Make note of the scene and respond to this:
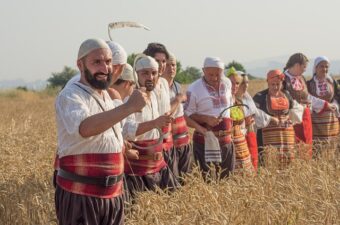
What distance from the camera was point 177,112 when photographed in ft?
17.9

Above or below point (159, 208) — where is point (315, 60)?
above

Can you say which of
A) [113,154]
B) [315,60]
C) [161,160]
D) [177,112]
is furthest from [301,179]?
[315,60]

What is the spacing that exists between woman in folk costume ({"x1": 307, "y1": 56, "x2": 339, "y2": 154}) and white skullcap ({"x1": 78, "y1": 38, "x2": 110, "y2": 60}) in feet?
16.3

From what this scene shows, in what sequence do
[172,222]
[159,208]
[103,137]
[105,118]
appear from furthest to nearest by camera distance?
[159,208], [172,222], [103,137], [105,118]

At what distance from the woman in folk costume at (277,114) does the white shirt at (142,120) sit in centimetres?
230

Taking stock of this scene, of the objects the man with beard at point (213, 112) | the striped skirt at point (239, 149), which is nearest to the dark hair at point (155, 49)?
the man with beard at point (213, 112)

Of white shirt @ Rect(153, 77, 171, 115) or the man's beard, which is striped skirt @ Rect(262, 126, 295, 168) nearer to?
white shirt @ Rect(153, 77, 171, 115)

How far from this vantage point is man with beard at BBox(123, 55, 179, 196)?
426cm

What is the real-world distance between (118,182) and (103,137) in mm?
333

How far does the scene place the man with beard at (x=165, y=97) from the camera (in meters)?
4.78

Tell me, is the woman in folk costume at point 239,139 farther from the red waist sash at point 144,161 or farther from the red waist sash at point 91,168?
the red waist sash at point 91,168

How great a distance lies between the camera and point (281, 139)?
6531 mm

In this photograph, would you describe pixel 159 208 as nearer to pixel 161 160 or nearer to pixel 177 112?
pixel 161 160

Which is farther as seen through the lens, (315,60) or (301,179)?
(315,60)
